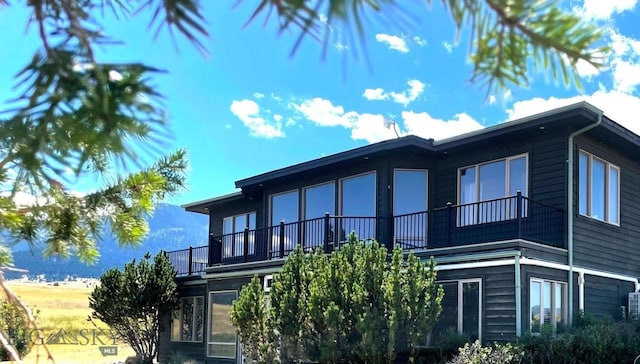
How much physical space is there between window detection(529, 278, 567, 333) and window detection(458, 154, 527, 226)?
1521 mm

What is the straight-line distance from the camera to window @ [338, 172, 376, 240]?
595 inches

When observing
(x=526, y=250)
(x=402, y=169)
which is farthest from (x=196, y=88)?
(x=402, y=169)

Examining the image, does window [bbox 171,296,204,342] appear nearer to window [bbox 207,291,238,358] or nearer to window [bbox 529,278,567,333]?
window [bbox 207,291,238,358]

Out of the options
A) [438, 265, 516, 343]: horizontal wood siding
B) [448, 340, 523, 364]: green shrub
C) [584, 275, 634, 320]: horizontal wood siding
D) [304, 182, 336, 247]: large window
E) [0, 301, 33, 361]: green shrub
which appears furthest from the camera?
[304, 182, 336, 247]: large window

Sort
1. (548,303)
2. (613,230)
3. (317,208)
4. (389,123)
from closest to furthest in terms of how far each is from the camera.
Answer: (548,303) < (613,230) < (389,123) < (317,208)

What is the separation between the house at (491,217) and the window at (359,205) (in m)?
0.03

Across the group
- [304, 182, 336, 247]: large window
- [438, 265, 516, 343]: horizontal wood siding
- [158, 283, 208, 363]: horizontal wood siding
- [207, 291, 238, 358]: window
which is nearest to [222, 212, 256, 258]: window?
[158, 283, 208, 363]: horizontal wood siding

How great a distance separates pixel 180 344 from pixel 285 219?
532cm

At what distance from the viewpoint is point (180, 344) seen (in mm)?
19859

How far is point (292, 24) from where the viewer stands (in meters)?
1.60

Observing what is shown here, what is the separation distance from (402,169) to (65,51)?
13.6 metres

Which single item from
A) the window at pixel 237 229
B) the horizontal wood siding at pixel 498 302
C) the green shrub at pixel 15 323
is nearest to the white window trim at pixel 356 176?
the window at pixel 237 229

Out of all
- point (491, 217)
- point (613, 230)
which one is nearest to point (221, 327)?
point (491, 217)

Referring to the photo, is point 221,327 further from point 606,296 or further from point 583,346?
point 583,346
